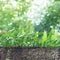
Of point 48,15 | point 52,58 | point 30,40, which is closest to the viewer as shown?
point 52,58

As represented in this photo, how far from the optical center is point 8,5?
24.2ft

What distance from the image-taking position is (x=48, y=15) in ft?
25.4

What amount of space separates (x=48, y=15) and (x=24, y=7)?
0.78 m

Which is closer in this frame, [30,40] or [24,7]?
[30,40]

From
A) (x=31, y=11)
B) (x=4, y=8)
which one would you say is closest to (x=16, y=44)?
(x=4, y=8)

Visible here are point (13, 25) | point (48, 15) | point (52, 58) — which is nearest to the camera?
point (52, 58)

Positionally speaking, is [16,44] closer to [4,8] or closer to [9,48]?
[9,48]

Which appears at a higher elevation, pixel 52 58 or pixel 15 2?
pixel 15 2

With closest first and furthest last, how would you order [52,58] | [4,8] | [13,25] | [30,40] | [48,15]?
[52,58], [30,40], [13,25], [4,8], [48,15]

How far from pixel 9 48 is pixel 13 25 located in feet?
4.40

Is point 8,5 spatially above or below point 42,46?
above

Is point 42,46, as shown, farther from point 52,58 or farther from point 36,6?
point 36,6

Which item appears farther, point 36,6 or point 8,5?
point 36,6

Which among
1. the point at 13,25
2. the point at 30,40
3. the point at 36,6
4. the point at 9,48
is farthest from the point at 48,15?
the point at 9,48
